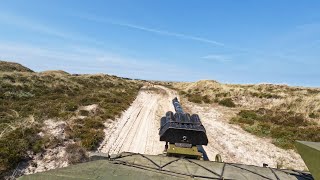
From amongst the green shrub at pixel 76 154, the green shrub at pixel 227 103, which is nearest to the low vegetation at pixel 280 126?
the green shrub at pixel 227 103

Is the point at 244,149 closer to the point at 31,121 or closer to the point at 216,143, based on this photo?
the point at 216,143

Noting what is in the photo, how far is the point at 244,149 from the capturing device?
18.0 metres

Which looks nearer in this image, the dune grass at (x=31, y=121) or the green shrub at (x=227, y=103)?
the dune grass at (x=31, y=121)

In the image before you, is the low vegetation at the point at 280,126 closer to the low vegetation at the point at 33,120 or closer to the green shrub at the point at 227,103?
the green shrub at the point at 227,103

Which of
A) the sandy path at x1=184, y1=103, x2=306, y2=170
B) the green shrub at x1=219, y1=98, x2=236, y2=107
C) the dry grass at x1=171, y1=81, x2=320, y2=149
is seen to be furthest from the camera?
the green shrub at x1=219, y1=98, x2=236, y2=107

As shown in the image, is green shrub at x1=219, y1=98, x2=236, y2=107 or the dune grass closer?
the dune grass

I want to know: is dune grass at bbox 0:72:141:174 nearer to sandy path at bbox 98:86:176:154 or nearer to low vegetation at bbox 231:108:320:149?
sandy path at bbox 98:86:176:154

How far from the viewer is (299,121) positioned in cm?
2597

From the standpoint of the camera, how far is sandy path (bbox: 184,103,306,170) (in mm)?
15922

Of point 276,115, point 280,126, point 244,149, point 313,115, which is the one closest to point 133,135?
point 244,149

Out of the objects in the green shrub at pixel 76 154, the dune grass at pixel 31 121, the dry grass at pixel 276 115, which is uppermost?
the dry grass at pixel 276 115

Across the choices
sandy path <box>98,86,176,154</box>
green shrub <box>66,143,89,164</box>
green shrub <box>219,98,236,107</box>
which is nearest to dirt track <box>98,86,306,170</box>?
sandy path <box>98,86,176,154</box>

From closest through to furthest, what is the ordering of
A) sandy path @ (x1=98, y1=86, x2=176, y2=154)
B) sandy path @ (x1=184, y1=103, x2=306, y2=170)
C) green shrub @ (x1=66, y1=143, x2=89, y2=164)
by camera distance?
green shrub @ (x1=66, y1=143, x2=89, y2=164), sandy path @ (x1=184, y1=103, x2=306, y2=170), sandy path @ (x1=98, y1=86, x2=176, y2=154)

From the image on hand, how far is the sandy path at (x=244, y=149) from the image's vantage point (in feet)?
52.2
